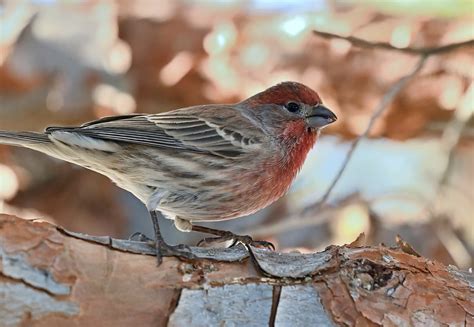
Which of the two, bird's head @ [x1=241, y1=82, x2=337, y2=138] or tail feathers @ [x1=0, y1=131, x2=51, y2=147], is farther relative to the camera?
bird's head @ [x1=241, y1=82, x2=337, y2=138]

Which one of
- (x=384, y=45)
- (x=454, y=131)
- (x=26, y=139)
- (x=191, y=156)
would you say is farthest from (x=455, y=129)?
(x=26, y=139)

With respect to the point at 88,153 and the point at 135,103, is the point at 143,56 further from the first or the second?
the point at 88,153

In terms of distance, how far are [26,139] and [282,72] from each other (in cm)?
287

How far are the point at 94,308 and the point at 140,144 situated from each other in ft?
5.22

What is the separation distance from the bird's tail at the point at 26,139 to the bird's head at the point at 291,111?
119 centimetres

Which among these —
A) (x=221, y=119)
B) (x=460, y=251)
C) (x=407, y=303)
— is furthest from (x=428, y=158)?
(x=407, y=303)

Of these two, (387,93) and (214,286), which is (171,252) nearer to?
(214,286)

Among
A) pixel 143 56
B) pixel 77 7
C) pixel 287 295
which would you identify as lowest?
pixel 287 295

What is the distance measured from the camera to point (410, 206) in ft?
20.8

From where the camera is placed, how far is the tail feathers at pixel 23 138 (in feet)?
12.1

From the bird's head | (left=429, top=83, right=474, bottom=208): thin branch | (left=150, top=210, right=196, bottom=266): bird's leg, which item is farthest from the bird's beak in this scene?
(left=150, top=210, right=196, bottom=266): bird's leg

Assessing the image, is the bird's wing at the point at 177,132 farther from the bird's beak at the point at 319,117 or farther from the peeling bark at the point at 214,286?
the peeling bark at the point at 214,286

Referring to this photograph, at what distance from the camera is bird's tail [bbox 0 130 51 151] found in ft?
12.1

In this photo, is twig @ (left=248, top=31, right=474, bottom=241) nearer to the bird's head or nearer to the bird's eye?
the bird's head
